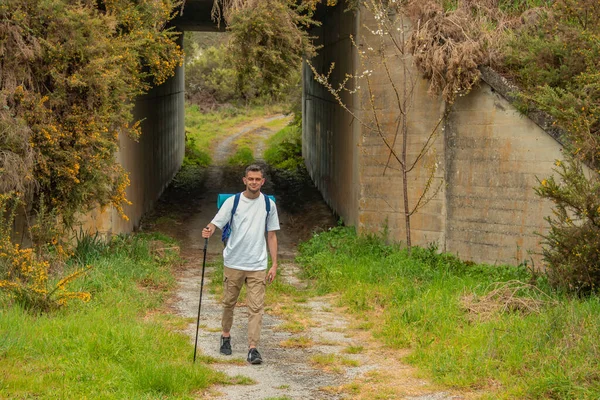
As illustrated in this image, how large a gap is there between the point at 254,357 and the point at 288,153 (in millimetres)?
21854

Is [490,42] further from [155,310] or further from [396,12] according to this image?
[155,310]

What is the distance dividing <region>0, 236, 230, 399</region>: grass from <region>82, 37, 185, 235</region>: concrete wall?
3.38 m

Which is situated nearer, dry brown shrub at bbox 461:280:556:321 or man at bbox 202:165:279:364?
man at bbox 202:165:279:364

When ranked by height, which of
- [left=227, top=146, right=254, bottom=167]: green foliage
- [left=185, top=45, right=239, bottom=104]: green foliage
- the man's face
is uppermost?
[left=185, top=45, right=239, bottom=104]: green foliage

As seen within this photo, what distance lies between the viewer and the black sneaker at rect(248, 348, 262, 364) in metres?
7.58

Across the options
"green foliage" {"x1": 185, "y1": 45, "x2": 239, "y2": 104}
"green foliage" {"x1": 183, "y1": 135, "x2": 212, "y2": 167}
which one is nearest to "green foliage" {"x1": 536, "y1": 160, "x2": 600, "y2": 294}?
"green foliage" {"x1": 183, "y1": 135, "x2": 212, "y2": 167}

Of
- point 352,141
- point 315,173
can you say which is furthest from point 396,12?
point 315,173

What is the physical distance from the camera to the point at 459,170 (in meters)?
12.3

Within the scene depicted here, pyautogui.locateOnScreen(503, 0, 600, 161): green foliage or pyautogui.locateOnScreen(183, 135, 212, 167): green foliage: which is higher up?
pyautogui.locateOnScreen(503, 0, 600, 161): green foliage

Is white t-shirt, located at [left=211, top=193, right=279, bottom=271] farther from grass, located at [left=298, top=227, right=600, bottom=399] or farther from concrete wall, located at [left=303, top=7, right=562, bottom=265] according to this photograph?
concrete wall, located at [left=303, top=7, right=562, bottom=265]

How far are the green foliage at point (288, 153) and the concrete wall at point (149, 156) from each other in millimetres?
3759

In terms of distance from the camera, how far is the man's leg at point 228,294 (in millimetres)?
7812

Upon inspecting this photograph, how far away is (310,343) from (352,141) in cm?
666

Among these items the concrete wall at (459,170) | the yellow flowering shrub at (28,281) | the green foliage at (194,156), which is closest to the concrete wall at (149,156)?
the green foliage at (194,156)
